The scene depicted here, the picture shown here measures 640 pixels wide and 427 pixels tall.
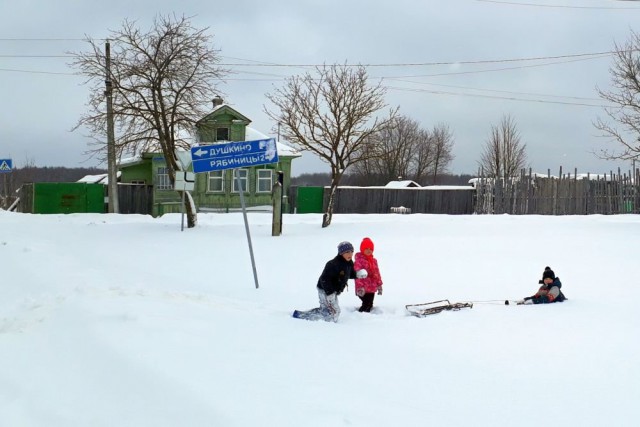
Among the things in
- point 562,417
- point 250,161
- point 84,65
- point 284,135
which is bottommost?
point 562,417

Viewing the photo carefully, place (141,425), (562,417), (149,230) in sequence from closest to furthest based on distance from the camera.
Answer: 1. (141,425)
2. (562,417)
3. (149,230)

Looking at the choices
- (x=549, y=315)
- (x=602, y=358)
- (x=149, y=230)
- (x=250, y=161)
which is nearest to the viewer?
(x=602, y=358)

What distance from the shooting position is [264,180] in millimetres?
35031

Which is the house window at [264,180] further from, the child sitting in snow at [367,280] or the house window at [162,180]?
the child sitting in snow at [367,280]

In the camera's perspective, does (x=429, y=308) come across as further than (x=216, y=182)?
No

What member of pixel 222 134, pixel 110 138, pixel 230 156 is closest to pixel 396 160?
pixel 222 134

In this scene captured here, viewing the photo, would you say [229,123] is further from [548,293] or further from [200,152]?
[548,293]

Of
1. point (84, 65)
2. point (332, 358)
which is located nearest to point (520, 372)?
point (332, 358)

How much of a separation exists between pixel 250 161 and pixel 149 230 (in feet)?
36.8

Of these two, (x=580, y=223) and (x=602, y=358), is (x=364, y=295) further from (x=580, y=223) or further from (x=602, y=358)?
(x=580, y=223)

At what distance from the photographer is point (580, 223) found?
802 inches

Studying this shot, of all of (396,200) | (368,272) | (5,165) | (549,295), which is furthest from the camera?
(396,200)

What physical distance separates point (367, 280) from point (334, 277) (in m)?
0.89

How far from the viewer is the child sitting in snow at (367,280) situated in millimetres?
8570
